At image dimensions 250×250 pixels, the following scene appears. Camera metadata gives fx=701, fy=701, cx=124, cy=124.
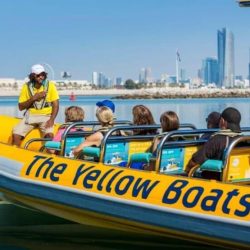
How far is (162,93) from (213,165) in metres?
131

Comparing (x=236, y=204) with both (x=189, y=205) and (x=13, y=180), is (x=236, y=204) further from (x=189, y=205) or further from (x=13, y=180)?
(x=13, y=180)

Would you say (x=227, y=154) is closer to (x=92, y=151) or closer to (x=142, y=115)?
(x=92, y=151)

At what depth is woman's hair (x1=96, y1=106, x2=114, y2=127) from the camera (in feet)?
24.9

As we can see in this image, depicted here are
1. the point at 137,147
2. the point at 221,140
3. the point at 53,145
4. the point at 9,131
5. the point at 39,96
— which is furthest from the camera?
the point at 9,131

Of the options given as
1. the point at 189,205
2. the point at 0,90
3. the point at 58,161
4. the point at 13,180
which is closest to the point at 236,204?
the point at 189,205

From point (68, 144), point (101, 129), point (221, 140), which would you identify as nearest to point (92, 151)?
point (101, 129)

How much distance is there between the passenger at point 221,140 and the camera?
637cm

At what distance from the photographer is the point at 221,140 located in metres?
6.37

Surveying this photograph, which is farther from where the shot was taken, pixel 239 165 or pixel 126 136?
pixel 126 136

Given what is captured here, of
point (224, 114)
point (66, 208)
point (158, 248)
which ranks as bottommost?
point (158, 248)

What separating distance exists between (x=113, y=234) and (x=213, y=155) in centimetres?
214

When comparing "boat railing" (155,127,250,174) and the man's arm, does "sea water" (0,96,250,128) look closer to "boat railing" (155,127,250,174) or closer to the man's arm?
the man's arm

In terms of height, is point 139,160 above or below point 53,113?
below

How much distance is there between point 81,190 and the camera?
6898mm
